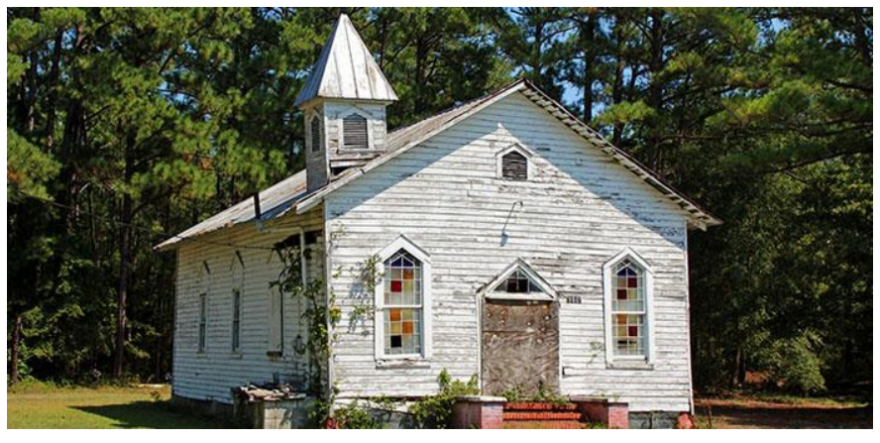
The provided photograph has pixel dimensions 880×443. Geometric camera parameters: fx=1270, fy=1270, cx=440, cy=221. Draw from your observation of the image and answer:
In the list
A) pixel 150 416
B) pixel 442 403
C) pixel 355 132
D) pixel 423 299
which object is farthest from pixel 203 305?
pixel 442 403

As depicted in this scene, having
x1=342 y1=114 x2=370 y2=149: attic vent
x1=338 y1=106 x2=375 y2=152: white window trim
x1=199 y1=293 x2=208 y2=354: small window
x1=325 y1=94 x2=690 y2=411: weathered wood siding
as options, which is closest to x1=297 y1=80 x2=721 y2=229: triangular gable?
x1=325 y1=94 x2=690 y2=411: weathered wood siding

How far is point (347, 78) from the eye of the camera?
24.2 metres

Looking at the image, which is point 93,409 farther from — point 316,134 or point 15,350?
point 15,350

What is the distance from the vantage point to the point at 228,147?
129 ft

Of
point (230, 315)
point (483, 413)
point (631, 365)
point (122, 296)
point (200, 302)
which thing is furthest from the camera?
point (122, 296)

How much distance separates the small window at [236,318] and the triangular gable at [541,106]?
14.7 feet

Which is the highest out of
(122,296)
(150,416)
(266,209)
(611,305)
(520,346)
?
(266,209)

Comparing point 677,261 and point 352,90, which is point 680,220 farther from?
point 352,90

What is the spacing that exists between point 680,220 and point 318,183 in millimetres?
6866

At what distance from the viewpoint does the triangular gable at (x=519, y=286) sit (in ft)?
73.0

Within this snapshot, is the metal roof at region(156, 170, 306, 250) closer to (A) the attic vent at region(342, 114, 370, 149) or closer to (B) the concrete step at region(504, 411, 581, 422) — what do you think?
(A) the attic vent at region(342, 114, 370, 149)

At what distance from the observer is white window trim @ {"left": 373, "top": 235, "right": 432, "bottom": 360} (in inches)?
837

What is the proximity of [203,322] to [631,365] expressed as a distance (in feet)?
32.3

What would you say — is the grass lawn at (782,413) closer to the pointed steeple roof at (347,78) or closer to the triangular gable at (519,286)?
the triangular gable at (519,286)
